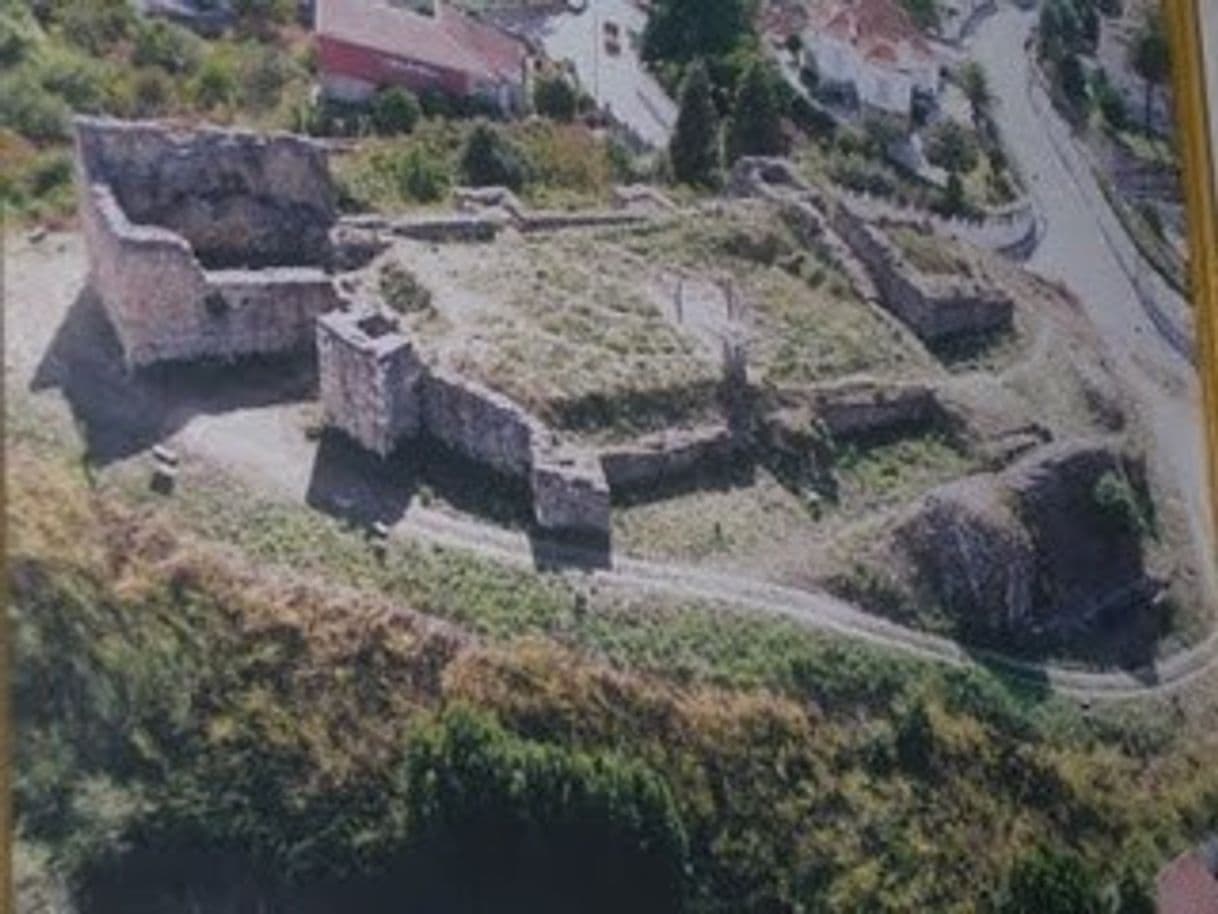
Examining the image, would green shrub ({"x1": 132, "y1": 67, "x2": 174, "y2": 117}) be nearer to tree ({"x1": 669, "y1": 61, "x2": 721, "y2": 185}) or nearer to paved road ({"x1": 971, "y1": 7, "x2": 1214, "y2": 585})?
tree ({"x1": 669, "y1": 61, "x2": 721, "y2": 185})

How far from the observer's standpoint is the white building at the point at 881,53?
4.04m

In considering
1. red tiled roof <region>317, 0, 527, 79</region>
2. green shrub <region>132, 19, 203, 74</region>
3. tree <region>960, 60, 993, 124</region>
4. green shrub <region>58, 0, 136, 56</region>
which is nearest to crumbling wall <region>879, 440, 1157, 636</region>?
tree <region>960, 60, 993, 124</region>

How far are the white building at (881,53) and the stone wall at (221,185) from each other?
99cm

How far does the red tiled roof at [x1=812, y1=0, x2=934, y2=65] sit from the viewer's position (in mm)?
4035

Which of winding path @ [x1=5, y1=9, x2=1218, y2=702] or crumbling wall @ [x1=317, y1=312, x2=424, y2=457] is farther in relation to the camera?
crumbling wall @ [x1=317, y1=312, x2=424, y2=457]

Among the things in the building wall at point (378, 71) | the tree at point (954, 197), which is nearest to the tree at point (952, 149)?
the tree at point (954, 197)

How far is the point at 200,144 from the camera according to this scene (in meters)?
3.44

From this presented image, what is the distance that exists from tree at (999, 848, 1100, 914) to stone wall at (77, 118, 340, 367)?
1346mm

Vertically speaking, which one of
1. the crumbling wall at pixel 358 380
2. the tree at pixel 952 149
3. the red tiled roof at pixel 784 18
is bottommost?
the crumbling wall at pixel 358 380

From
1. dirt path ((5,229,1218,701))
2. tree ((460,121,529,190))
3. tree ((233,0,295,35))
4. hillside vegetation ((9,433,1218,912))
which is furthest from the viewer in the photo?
tree ((460,121,529,190))

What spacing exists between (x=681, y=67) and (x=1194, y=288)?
1006 mm

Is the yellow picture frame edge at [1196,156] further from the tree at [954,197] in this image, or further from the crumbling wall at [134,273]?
the crumbling wall at [134,273]

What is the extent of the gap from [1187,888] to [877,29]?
1.53 m

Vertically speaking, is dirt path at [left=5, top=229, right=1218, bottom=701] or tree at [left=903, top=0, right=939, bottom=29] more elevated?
tree at [left=903, top=0, right=939, bottom=29]
